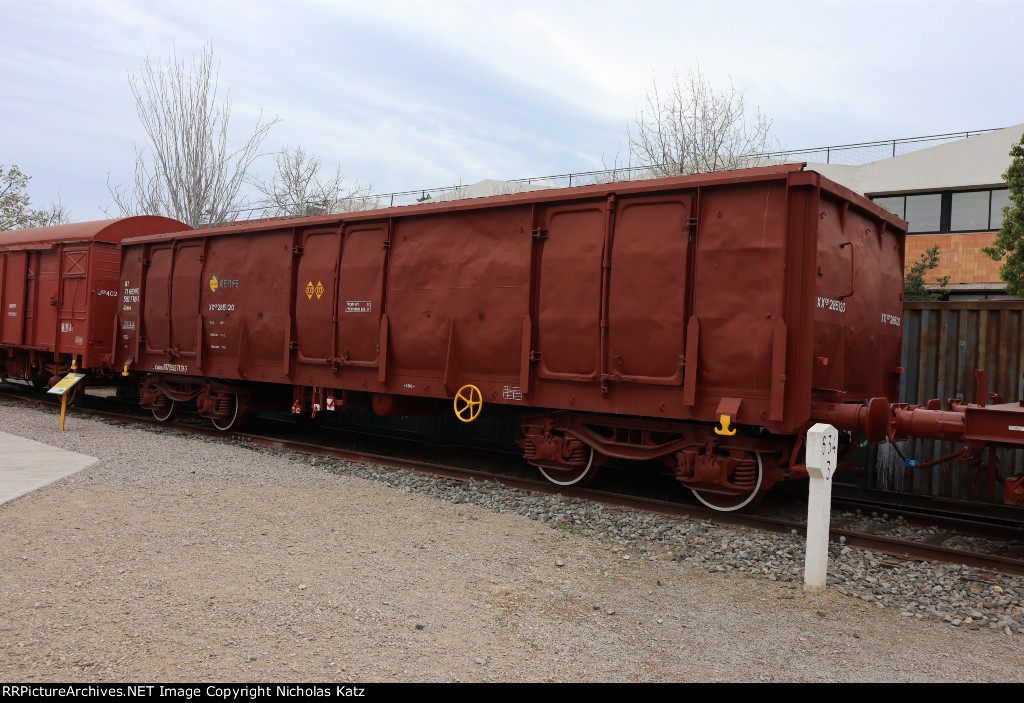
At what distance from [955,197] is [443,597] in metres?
28.6

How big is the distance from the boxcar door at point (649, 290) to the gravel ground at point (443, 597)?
1613mm

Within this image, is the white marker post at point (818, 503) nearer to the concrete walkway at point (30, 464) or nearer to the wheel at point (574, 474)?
the wheel at point (574, 474)

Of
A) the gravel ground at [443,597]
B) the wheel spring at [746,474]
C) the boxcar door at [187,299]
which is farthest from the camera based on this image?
the boxcar door at [187,299]

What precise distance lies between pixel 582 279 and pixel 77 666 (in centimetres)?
604

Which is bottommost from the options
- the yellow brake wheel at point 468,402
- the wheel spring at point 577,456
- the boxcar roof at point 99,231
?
the wheel spring at point 577,456

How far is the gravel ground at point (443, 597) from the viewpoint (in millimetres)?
3971

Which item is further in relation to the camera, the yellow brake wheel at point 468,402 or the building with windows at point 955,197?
the building with windows at point 955,197

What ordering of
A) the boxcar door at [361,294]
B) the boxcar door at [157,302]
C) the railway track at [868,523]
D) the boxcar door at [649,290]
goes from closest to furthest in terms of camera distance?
the railway track at [868,523]
the boxcar door at [649,290]
the boxcar door at [361,294]
the boxcar door at [157,302]

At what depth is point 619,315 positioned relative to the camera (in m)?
8.07

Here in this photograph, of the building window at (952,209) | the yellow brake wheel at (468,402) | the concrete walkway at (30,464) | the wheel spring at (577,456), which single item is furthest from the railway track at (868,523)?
the building window at (952,209)

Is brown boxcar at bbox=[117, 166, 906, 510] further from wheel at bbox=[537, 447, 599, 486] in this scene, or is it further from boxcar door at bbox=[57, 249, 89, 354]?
boxcar door at bbox=[57, 249, 89, 354]

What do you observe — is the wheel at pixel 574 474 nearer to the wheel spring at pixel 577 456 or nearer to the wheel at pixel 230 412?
the wheel spring at pixel 577 456

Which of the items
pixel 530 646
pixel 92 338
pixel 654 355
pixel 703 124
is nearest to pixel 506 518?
pixel 654 355

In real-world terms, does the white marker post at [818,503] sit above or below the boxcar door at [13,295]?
below
